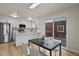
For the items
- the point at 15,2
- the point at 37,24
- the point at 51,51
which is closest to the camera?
the point at 15,2

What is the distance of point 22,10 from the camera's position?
1398 mm

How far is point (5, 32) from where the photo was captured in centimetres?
166

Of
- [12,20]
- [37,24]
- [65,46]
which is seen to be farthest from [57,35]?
[12,20]

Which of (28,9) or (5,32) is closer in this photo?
(28,9)

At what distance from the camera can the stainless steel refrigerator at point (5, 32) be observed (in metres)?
1.55

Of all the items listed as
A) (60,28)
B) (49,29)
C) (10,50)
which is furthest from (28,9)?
(10,50)

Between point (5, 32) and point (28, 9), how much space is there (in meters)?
0.69

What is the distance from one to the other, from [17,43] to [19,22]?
15.5 inches

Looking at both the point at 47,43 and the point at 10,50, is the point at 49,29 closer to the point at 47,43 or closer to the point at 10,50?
the point at 47,43

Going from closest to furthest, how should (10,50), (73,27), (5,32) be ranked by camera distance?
(73,27), (10,50), (5,32)

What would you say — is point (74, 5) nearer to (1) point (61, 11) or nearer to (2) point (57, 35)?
(1) point (61, 11)

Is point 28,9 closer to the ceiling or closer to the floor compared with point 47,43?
closer to the ceiling

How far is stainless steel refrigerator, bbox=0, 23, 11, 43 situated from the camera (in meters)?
1.55

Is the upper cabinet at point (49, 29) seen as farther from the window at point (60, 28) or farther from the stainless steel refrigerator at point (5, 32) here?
the stainless steel refrigerator at point (5, 32)
